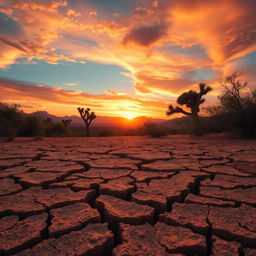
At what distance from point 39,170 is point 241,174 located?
2.40 m

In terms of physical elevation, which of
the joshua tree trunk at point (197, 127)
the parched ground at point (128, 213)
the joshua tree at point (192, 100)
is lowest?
the parched ground at point (128, 213)

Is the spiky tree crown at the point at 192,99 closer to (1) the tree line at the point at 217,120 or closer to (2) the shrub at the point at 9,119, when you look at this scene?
(1) the tree line at the point at 217,120

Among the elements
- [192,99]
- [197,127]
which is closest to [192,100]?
[192,99]

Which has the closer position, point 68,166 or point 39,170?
point 39,170

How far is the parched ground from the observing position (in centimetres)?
115

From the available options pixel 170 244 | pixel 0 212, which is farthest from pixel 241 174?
pixel 0 212

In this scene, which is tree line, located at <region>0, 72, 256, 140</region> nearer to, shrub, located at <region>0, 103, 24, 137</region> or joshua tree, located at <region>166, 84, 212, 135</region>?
shrub, located at <region>0, 103, 24, 137</region>

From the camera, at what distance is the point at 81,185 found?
2.06 metres

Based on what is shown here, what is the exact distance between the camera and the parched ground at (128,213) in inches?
45.3

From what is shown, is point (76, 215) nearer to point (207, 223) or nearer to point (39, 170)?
point (207, 223)

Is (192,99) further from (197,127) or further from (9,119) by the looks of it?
(9,119)

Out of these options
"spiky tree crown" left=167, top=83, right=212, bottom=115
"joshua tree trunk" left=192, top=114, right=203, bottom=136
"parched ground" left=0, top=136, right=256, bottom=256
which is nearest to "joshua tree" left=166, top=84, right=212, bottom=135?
"spiky tree crown" left=167, top=83, right=212, bottom=115

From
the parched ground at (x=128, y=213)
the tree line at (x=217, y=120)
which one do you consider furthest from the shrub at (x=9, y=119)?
the parched ground at (x=128, y=213)

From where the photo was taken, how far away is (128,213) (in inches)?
58.8
